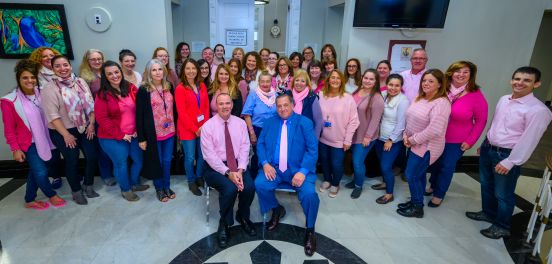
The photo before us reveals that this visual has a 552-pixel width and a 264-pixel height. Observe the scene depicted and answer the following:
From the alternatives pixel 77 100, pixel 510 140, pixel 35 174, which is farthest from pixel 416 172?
pixel 35 174

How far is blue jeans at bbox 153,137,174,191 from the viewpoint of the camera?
310 cm

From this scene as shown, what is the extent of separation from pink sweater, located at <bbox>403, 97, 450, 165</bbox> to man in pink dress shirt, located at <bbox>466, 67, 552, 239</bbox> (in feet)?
1.40

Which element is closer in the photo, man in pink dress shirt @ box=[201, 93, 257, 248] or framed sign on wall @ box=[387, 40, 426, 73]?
man in pink dress shirt @ box=[201, 93, 257, 248]

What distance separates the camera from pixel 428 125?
9.12 feet

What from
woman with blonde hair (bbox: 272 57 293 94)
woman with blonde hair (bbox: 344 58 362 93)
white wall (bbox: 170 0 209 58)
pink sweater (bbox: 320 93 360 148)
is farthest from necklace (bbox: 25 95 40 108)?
woman with blonde hair (bbox: 344 58 362 93)

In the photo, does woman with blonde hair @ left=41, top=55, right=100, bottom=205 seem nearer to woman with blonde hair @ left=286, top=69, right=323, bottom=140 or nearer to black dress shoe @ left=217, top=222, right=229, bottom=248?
black dress shoe @ left=217, top=222, right=229, bottom=248

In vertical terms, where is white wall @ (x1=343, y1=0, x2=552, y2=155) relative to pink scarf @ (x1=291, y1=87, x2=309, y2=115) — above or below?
above

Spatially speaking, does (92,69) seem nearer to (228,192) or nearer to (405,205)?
(228,192)

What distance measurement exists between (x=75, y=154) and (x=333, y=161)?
2.76 m

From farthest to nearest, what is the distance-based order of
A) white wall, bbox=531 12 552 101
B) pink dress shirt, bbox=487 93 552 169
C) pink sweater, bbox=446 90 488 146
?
1. white wall, bbox=531 12 552 101
2. pink sweater, bbox=446 90 488 146
3. pink dress shirt, bbox=487 93 552 169

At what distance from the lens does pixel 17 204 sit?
312 cm

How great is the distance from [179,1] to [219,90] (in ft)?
11.0

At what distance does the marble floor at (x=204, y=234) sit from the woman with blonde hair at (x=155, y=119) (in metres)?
0.47

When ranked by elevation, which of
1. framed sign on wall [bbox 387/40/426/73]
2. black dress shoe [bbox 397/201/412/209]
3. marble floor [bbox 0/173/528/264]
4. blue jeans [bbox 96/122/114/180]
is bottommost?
marble floor [bbox 0/173/528/264]
